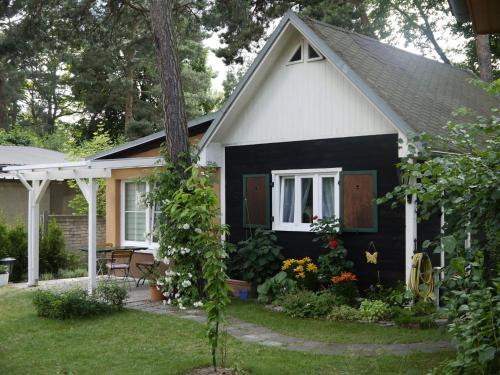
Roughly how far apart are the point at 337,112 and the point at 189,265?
15.0 feet

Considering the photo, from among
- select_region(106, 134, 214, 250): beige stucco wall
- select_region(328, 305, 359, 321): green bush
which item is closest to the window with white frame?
select_region(106, 134, 214, 250): beige stucco wall

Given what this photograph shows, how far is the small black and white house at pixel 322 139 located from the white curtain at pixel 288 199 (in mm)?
19

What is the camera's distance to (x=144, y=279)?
13664 millimetres

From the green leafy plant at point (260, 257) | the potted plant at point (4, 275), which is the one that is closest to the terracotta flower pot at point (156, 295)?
the green leafy plant at point (260, 257)

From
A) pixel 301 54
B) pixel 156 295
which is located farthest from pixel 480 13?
pixel 156 295

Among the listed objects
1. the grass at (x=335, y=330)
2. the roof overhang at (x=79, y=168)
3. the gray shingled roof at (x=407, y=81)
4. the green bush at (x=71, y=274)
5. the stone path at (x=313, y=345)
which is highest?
the gray shingled roof at (x=407, y=81)

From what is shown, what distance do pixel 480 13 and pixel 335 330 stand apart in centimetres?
563

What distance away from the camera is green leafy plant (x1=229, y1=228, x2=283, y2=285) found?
1152 cm

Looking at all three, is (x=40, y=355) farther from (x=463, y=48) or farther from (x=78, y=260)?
(x=463, y=48)

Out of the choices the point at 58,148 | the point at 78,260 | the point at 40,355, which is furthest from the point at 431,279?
the point at 58,148

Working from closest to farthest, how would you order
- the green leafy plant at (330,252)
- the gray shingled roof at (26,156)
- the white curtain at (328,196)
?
the green leafy plant at (330,252) < the white curtain at (328,196) < the gray shingled roof at (26,156)

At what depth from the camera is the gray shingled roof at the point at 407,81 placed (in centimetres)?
1042

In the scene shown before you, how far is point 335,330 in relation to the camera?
29.2 feet

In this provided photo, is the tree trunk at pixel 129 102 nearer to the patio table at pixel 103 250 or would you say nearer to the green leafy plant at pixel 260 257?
the patio table at pixel 103 250
